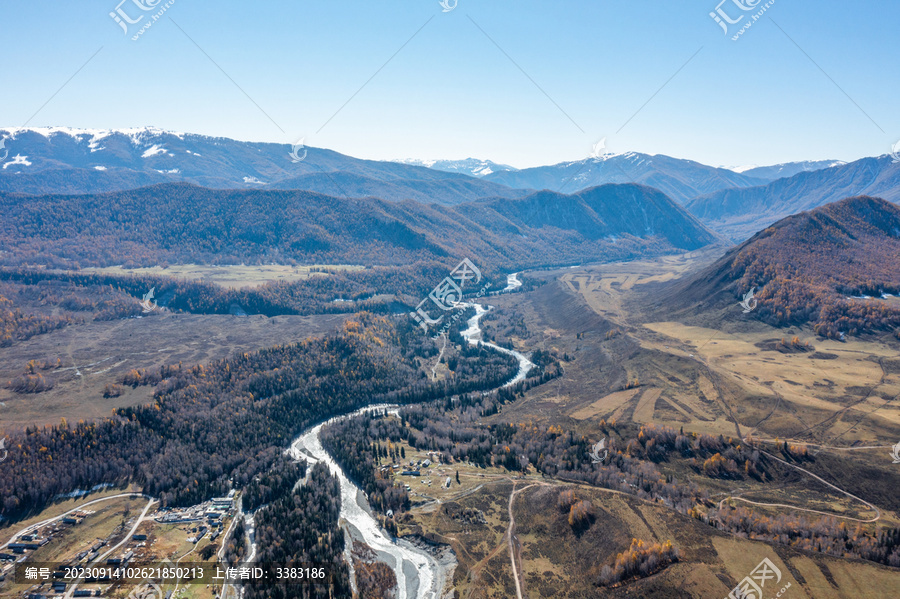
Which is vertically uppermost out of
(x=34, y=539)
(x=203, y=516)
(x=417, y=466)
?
(x=417, y=466)

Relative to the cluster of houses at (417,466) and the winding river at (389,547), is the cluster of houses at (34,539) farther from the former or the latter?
the cluster of houses at (417,466)

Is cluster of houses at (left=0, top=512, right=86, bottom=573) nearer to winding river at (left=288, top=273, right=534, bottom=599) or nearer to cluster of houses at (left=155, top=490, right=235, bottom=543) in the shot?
cluster of houses at (left=155, top=490, right=235, bottom=543)

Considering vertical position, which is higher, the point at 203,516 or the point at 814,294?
the point at 814,294

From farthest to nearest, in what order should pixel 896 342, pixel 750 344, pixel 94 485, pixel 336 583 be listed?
pixel 750 344 < pixel 896 342 < pixel 94 485 < pixel 336 583

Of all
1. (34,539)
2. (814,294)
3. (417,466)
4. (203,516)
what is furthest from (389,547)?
(814,294)

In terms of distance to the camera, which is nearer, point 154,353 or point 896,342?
point 896,342

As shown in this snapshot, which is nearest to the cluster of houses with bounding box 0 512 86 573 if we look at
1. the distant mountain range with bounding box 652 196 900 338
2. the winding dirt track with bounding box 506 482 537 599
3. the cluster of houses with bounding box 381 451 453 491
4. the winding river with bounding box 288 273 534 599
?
the winding river with bounding box 288 273 534 599

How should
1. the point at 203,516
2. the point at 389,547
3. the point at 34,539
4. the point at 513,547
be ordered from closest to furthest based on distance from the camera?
the point at 513,547 < the point at 389,547 < the point at 34,539 < the point at 203,516

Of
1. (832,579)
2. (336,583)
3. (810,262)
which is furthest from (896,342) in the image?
(336,583)

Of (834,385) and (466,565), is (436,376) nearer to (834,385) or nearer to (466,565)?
(466,565)

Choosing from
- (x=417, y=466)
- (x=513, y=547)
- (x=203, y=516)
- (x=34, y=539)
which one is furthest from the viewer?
(x=417, y=466)

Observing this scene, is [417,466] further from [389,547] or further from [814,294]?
[814,294]
